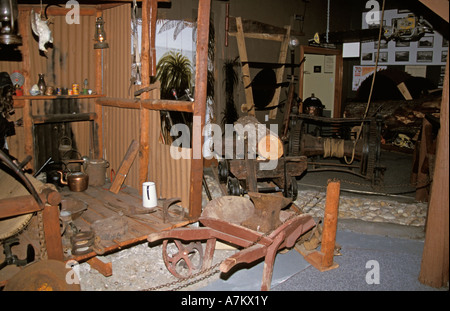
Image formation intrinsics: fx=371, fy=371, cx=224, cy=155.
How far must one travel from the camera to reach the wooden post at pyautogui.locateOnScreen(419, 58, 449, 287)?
3.94m

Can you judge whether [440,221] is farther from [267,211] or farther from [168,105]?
[168,105]

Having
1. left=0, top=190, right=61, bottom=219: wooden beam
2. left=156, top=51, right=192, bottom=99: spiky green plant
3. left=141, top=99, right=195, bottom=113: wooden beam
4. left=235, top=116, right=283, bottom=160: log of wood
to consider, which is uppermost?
left=156, top=51, right=192, bottom=99: spiky green plant

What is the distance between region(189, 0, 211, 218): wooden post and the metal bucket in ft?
7.71

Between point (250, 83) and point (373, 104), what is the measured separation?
3.77 meters

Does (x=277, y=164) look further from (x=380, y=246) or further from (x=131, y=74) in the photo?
(x=131, y=74)

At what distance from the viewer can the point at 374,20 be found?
1279 cm

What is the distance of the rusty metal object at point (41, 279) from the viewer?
132 inches

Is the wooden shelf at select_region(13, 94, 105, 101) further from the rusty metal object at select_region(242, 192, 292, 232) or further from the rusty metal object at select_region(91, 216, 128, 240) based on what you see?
the rusty metal object at select_region(242, 192, 292, 232)

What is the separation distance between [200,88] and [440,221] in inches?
125

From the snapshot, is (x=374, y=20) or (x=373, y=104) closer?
(x=373, y=104)

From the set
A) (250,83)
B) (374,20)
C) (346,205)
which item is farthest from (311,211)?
(374,20)

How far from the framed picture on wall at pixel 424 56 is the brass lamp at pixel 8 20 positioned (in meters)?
11.0

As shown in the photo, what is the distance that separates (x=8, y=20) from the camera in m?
4.23

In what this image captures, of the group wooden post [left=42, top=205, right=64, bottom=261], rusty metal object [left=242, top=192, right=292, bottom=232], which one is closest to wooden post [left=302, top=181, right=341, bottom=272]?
rusty metal object [left=242, top=192, right=292, bottom=232]
